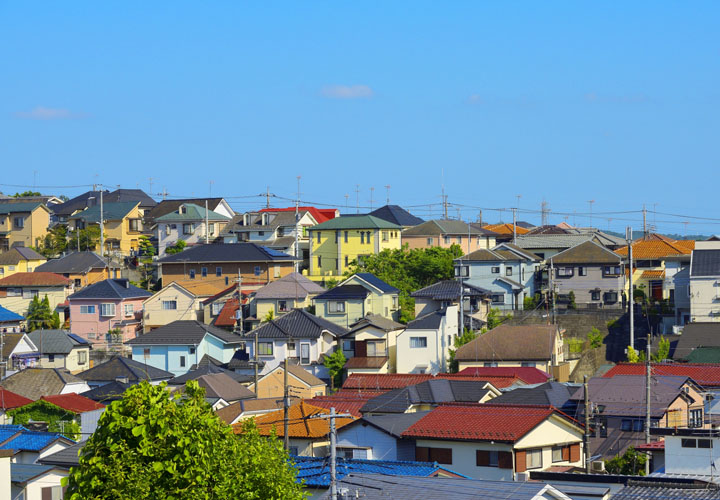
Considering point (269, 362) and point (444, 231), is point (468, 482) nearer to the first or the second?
point (269, 362)

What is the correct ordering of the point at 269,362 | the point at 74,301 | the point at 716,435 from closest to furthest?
the point at 716,435 < the point at 269,362 < the point at 74,301

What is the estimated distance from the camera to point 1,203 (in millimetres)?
63625

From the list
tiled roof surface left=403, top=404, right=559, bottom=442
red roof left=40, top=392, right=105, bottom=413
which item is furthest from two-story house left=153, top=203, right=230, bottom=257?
tiled roof surface left=403, top=404, right=559, bottom=442

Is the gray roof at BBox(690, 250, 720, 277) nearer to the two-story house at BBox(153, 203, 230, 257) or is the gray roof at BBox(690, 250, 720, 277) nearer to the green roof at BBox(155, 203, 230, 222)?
the two-story house at BBox(153, 203, 230, 257)

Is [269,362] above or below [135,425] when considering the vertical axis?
below

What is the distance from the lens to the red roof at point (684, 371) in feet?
96.3

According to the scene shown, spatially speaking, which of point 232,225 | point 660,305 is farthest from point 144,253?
point 660,305

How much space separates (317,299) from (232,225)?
1594 centimetres

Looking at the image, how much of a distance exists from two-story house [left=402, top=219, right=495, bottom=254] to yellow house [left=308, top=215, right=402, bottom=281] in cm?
279

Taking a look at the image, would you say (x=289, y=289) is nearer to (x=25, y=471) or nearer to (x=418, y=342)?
(x=418, y=342)

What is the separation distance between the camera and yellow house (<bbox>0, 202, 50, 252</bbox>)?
60031 mm

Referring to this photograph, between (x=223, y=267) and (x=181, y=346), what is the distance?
1013 cm

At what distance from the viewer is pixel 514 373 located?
33.9 m

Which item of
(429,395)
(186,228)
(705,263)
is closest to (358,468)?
(429,395)
